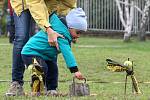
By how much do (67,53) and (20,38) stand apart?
678mm

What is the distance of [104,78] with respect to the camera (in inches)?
371

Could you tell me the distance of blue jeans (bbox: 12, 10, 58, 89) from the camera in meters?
6.06

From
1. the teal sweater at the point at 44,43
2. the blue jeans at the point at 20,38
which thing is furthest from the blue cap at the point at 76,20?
the blue jeans at the point at 20,38

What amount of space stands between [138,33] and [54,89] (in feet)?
61.9

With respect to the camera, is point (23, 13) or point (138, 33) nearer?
point (23, 13)

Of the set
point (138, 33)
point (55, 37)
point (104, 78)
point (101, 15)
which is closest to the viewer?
point (55, 37)

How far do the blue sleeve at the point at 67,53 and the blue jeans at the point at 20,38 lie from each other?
48cm

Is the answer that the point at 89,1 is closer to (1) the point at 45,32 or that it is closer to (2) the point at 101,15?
(2) the point at 101,15

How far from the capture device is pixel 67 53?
221 inches

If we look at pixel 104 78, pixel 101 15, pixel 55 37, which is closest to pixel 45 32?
pixel 55 37

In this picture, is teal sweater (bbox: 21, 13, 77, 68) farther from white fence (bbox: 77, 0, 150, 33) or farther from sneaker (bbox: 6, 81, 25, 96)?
white fence (bbox: 77, 0, 150, 33)

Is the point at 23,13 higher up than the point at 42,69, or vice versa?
the point at 23,13

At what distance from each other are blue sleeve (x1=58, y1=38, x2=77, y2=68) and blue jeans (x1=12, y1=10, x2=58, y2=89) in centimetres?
48

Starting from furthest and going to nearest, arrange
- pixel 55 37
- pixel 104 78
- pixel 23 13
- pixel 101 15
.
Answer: pixel 101 15 < pixel 104 78 < pixel 23 13 < pixel 55 37
